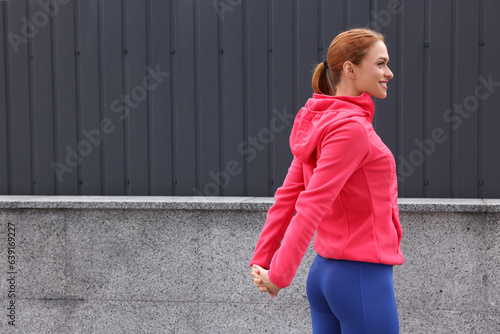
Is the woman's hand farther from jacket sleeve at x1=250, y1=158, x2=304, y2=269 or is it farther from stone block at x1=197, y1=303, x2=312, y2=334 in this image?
stone block at x1=197, y1=303, x2=312, y2=334

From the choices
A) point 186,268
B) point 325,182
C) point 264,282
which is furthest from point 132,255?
point 325,182

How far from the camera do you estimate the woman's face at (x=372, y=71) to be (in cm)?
268

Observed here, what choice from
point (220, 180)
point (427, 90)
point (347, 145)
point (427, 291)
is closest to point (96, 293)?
point (220, 180)

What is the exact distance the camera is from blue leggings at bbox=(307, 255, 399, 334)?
99.0 inches

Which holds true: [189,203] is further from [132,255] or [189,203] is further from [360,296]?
[360,296]

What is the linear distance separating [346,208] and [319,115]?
418mm

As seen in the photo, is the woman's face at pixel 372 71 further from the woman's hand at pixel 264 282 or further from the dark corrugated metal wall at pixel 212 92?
the dark corrugated metal wall at pixel 212 92

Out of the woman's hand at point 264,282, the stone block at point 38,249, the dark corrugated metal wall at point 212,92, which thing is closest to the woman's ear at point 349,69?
the woman's hand at point 264,282

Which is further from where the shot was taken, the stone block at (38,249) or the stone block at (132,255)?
the stone block at (38,249)

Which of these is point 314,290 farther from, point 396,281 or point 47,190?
point 47,190

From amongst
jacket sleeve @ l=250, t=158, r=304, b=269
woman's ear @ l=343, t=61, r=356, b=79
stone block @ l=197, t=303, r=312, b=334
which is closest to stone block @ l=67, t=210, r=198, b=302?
stone block @ l=197, t=303, r=312, b=334

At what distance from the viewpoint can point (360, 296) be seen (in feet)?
8.29

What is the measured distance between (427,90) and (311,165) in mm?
3248

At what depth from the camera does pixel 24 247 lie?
5.85m
